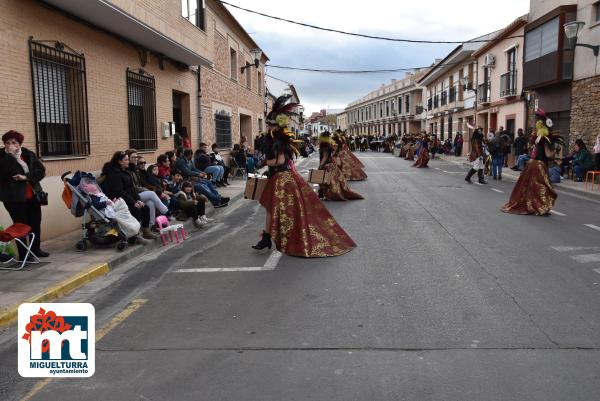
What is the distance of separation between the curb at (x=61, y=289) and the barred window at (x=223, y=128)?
44.2ft

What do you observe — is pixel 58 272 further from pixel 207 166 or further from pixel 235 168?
pixel 235 168

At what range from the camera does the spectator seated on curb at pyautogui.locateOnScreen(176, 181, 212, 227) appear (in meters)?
9.45

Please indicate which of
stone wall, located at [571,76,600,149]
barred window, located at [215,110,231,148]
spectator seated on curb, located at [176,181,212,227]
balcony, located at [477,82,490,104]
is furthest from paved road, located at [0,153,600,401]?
balcony, located at [477,82,490,104]

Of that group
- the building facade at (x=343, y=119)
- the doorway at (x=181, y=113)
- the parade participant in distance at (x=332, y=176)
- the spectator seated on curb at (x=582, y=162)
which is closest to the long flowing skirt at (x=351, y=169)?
the parade participant in distance at (x=332, y=176)

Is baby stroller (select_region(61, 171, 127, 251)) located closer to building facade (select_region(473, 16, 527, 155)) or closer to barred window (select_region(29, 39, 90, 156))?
barred window (select_region(29, 39, 90, 156))

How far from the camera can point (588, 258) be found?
21.6ft

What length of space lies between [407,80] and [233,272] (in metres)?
58.5

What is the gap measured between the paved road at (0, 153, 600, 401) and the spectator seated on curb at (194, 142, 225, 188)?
6119mm

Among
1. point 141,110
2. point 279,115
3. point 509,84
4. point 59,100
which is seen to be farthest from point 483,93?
point 59,100

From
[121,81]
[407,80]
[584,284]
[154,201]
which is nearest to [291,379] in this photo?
[584,284]

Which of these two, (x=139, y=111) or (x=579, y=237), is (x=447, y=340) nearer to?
(x=579, y=237)

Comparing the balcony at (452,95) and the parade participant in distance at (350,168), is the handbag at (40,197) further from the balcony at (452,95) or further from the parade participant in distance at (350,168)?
the balcony at (452,95)

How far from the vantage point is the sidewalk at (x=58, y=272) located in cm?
509

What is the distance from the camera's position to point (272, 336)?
13.6ft
